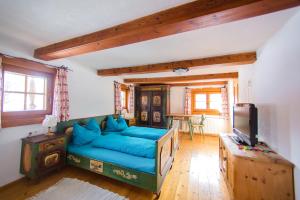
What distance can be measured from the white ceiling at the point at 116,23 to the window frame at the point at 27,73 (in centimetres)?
25

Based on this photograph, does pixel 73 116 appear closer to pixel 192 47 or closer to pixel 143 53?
pixel 143 53

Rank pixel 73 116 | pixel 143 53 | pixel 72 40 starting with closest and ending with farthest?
pixel 72 40
pixel 143 53
pixel 73 116

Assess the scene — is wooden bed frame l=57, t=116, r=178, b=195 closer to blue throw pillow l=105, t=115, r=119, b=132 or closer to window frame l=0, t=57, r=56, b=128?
window frame l=0, t=57, r=56, b=128

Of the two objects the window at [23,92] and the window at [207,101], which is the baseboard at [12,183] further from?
the window at [207,101]

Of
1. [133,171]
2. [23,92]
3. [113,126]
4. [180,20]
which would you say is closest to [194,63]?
[180,20]

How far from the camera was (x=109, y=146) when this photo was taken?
254cm

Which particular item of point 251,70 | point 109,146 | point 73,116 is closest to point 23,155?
point 73,116

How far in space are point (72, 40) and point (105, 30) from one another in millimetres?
636

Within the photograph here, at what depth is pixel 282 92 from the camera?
1560 millimetres

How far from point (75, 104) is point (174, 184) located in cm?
272

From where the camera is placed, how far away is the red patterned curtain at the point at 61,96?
2.64m

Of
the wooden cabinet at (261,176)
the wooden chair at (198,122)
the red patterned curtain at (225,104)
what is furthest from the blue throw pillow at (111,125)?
the red patterned curtain at (225,104)

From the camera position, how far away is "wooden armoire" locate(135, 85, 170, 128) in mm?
5508

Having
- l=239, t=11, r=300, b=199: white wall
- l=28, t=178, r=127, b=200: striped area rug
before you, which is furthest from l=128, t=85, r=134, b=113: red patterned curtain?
l=239, t=11, r=300, b=199: white wall
